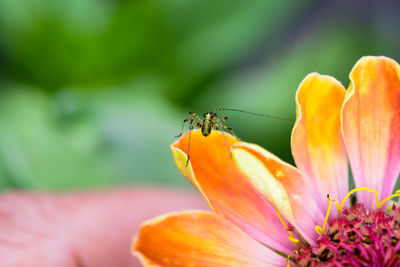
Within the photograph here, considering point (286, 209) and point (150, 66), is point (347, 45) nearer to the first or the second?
point (150, 66)

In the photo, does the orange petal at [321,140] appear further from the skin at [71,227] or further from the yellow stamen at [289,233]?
the skin at [71,227]

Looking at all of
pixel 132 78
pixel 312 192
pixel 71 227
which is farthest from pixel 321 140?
pixel 132 78

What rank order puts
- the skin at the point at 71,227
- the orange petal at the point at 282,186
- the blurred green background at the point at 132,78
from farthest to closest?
1. the blurred green background at the point at 132,78
2. the skin at the point at 71,227
3. the orange petal at the point at 282,186

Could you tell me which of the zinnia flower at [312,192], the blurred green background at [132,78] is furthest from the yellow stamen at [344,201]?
the blurred green background at [132,78]

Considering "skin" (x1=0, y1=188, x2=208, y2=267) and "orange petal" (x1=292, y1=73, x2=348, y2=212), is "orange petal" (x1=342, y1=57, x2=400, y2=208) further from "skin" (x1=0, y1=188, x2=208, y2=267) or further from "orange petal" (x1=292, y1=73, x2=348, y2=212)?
"skin" (x1=0, y1=188, x2=208, y2=267)

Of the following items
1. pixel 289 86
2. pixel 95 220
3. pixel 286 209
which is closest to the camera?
pixel 286 209

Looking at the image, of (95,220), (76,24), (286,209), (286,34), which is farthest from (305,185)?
(286,34)
